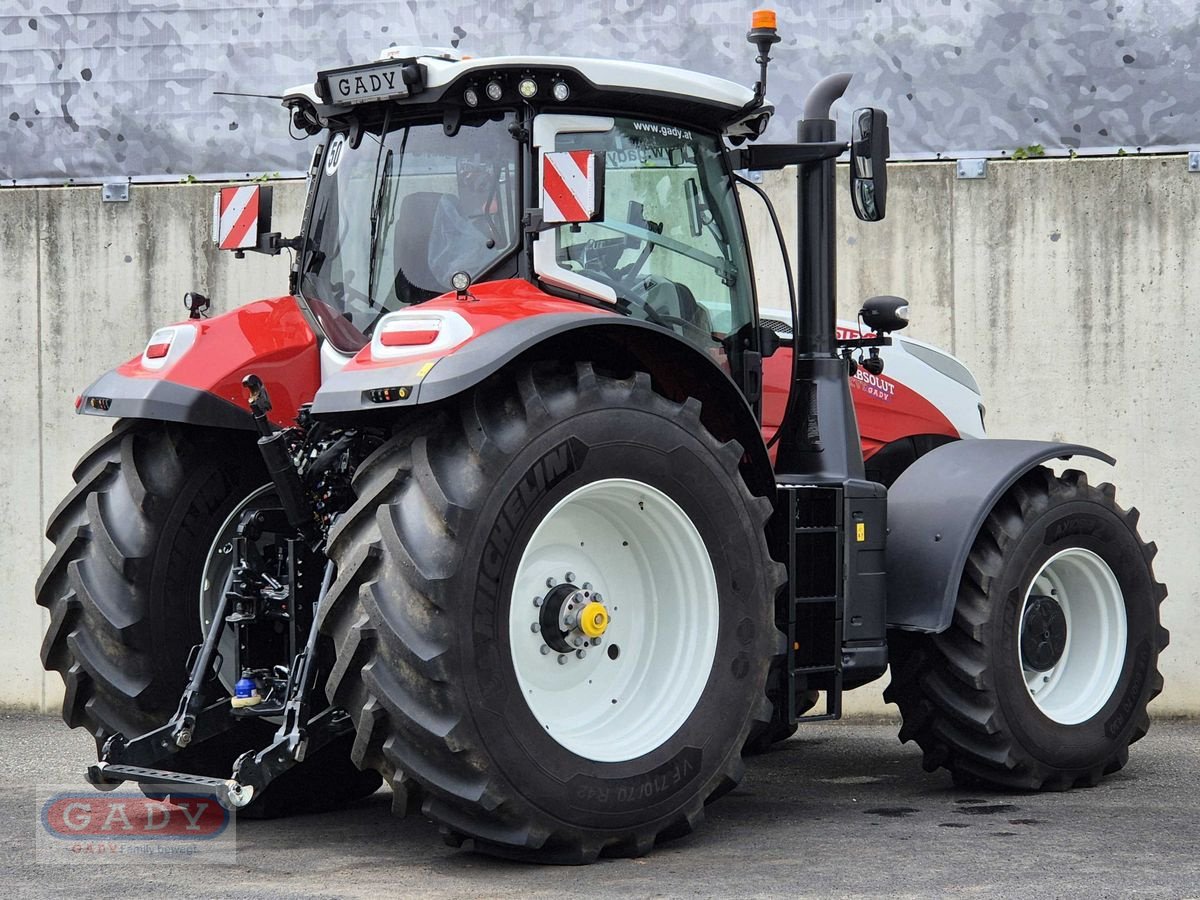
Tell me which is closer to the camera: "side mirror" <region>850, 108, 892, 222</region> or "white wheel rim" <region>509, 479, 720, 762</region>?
"white wheel rim" <region>509, 479, 720, 762</region>

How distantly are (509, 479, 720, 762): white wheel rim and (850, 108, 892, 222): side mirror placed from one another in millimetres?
1365

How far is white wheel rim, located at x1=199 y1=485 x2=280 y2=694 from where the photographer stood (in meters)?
5.27

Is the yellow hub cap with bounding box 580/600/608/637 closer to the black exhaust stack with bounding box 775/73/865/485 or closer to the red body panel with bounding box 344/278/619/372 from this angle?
the red body panel with bounding box 344/278/619/372

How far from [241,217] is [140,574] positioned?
124cm

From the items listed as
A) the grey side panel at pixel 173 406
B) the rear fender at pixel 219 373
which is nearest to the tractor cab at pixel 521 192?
the rear fender at pixel 219 373

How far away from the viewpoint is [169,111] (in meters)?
8.64

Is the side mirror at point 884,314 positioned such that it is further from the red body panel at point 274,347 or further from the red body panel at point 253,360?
the red body panel at point 253,360

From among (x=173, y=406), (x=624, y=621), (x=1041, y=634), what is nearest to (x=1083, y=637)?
(x=1041, y=634)

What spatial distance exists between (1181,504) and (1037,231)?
4.76ft

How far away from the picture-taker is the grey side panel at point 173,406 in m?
4.98

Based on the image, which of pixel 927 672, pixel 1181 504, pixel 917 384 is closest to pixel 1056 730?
pixel 927 672

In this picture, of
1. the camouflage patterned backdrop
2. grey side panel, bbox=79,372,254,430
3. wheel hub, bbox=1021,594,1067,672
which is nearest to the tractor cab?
grey side panel, bbox=79,372,254,430

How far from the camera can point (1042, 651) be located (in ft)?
19.7

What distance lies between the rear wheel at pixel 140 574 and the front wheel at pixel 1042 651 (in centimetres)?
234
